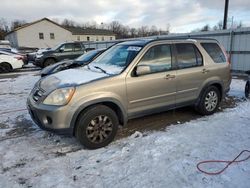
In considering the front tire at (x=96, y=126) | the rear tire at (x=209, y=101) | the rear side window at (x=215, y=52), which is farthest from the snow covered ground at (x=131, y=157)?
the rear side window at (x=215, y=52)

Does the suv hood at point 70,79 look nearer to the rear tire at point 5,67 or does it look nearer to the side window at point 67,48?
the side window at point 67,48

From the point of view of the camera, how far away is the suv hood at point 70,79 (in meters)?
4.00

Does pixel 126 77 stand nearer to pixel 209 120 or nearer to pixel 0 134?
pixel 209 120

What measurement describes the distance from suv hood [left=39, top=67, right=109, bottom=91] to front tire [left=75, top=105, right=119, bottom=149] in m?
0.50

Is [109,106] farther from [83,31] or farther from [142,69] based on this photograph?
[83,31]

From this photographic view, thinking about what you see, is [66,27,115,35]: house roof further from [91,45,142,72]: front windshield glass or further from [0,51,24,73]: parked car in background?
[91,45,142,72]: front windshield glass

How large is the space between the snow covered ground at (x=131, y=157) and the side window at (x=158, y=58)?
1.25m

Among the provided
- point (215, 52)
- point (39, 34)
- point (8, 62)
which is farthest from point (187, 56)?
point (39, 34)

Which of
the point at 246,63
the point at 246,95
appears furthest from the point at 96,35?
the point at 246,95

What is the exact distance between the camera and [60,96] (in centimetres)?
383

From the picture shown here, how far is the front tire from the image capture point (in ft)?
12.9

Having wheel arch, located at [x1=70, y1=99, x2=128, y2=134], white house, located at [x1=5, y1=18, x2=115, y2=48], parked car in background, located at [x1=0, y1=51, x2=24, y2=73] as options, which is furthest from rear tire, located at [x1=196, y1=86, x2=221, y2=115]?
white house, located at [x1=5, y1=18, x2=115, y2=48]

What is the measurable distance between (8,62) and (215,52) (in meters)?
13.7

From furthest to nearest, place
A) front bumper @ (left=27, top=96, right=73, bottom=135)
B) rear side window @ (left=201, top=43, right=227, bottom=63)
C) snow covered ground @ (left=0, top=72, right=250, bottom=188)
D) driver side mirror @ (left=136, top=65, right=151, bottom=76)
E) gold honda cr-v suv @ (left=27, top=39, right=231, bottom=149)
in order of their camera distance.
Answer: rear side window @ (left=201, top=43, right=227, bottom=63) → driver side mirror @ (left=136, top=65, right=151, bottom=76) → gold honda cr-v suv @ (left=27, top=39, right=231, bottom=149) → front bumper @ (left=27, top=96, right=73, bottom=135) → snow covered ground @ (left=0, top=72, right=250, bottom=188)
